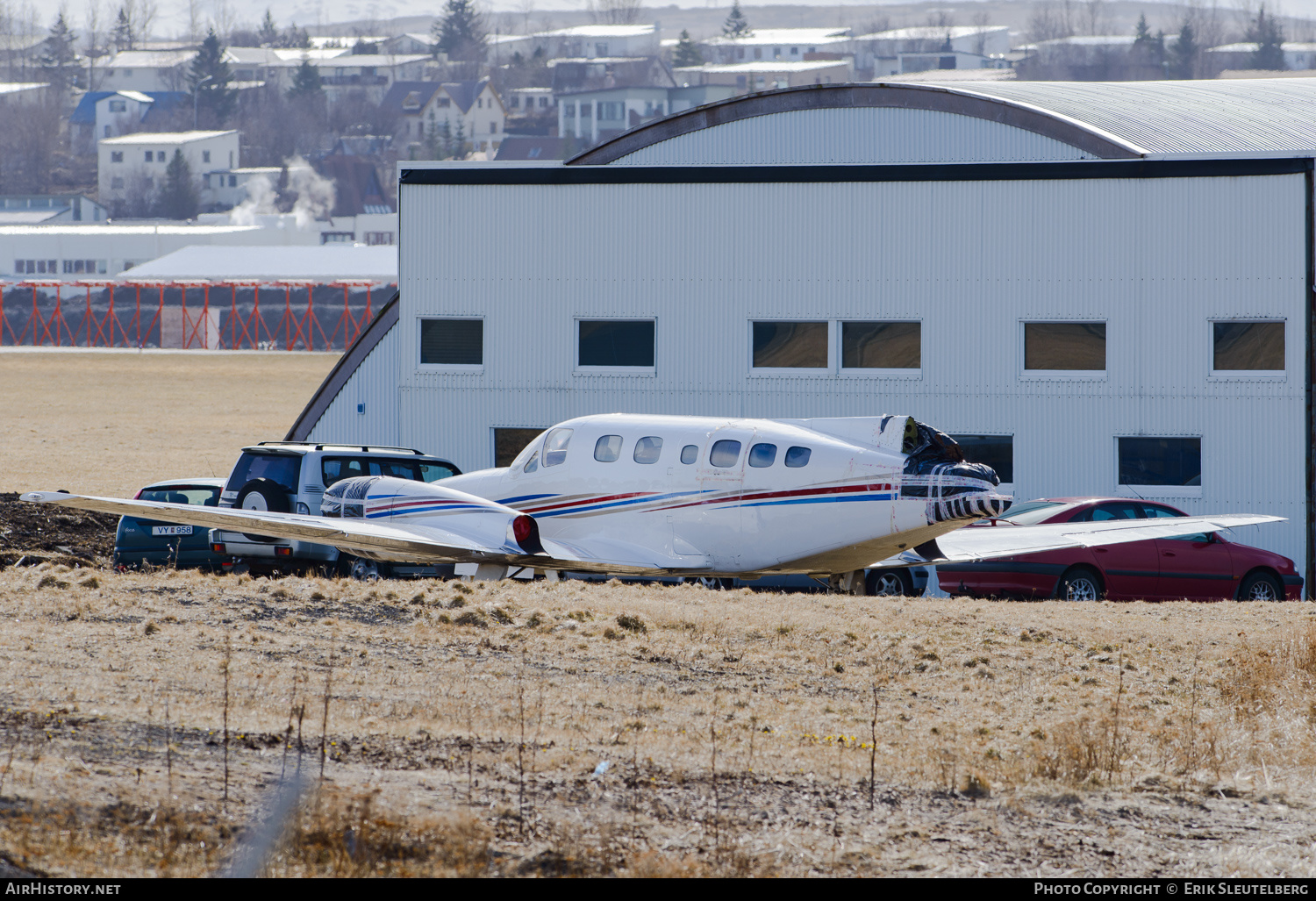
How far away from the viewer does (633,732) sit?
1061cm

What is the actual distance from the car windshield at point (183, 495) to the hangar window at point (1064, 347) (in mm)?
13788

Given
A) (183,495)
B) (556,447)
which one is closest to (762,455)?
(556,447)

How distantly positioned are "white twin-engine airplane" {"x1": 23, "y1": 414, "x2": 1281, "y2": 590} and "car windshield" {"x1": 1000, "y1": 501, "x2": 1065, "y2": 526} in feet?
3.40

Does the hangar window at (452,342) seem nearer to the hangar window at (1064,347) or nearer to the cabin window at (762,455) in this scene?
the hangar window at (1064,347)

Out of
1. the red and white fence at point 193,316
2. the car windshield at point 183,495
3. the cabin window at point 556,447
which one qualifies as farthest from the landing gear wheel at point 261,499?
the red and white fence at point 193,316

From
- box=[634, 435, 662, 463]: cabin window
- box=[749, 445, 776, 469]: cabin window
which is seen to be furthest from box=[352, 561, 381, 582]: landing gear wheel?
box=[749, 445, 776, 469]: cabin window

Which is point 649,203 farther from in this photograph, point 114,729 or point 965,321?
point 114,729

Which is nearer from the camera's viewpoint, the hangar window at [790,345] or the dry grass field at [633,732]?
the dry grass field at [633,732]

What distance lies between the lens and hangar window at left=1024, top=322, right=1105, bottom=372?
24.6 m

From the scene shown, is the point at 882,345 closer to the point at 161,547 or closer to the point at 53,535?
the point at 161,547

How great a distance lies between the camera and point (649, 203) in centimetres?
2666

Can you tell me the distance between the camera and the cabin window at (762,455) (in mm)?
17422

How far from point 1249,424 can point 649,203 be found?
1122 centimetres

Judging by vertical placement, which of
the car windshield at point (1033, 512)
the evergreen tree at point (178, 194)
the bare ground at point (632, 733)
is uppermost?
the evergreen tree at point (178, 194)
